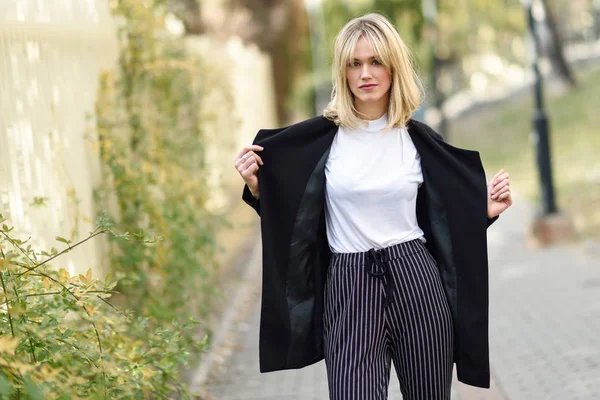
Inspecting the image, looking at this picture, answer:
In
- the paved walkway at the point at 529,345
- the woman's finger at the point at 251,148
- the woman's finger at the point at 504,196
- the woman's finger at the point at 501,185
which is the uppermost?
the woman's finger at the point at 251,148

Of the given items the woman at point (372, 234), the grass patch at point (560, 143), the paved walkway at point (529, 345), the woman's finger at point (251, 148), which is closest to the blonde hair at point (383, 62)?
the woman at point (372, 234)

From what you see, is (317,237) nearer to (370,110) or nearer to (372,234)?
(372,234)

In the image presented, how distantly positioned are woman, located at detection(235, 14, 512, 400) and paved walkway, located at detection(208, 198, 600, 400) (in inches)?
82.6

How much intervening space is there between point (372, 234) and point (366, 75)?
0.56m

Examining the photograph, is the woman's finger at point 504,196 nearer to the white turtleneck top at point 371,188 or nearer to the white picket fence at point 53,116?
the white turtleneck top at point 371,188

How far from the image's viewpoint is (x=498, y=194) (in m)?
3.41

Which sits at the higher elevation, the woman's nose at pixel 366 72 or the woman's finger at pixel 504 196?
the woman's nose at pixel 366 72

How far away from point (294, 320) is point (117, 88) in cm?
326

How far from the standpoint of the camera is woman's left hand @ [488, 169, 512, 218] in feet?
11.1

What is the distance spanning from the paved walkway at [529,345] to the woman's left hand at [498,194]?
2.06 metres

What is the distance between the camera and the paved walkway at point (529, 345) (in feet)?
17.8

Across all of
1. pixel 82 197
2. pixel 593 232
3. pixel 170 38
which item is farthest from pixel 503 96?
pixel 82 197

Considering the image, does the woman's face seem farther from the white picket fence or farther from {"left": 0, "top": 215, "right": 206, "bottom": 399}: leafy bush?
the white picket fence

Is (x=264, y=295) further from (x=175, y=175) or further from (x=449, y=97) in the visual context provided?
(x=449, y=97)
